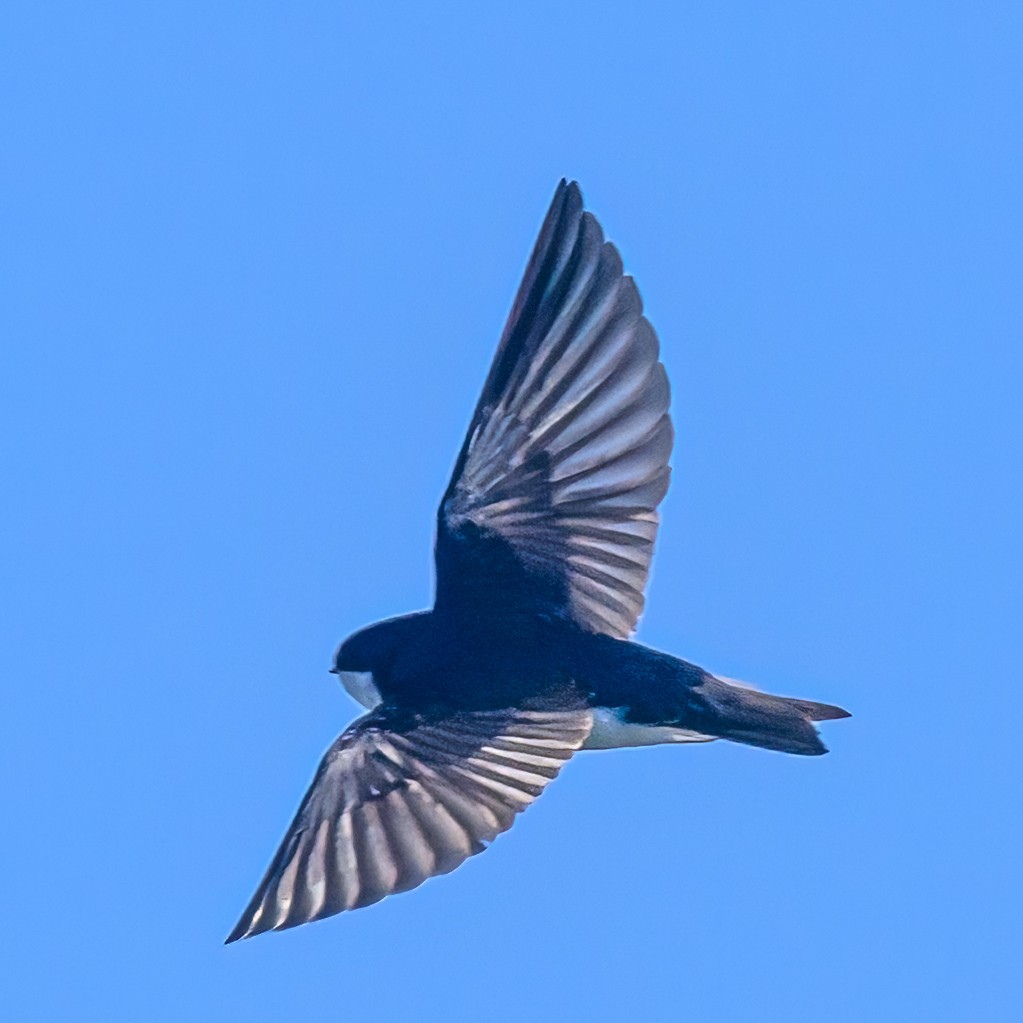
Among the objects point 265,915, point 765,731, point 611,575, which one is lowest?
point 265,915

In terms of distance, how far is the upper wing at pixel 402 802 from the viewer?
3869 mm

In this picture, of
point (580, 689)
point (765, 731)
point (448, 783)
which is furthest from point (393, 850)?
point (765, 731)

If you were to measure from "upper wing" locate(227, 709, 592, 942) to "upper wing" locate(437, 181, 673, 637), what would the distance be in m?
0.34

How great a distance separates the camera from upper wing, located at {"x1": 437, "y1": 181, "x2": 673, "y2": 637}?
453 centimetres

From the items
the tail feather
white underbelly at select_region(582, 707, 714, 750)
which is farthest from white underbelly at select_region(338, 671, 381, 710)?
the tail feather

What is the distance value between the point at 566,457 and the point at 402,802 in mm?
1014

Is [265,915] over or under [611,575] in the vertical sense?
under

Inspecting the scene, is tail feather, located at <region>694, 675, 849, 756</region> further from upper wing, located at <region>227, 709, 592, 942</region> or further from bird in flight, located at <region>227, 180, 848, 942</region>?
upper wing, located at <region>227, 709, 592, 942</region>

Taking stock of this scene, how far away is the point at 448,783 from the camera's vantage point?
163 inches

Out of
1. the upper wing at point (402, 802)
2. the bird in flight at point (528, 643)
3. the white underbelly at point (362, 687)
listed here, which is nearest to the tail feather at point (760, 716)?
the bird in flight at point (528, 643)

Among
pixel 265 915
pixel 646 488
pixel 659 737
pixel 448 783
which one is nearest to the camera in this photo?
pixel 265 915

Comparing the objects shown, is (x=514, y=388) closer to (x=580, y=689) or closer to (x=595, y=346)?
(x=595, y=346)

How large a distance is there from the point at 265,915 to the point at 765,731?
3.65 ft

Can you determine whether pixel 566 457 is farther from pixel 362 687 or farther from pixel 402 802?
pixel 402 802
